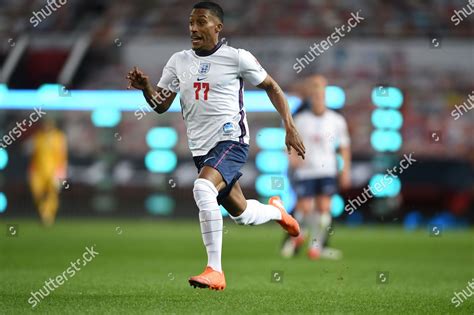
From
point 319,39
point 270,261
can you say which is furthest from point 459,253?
point 319,39

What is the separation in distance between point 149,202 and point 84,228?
420cm

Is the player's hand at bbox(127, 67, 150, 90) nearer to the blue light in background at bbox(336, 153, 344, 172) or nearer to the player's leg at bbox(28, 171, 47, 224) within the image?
the blue light in background at bbox(336, 153, 344, 172)

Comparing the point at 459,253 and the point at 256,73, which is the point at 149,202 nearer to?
the point at 459,253

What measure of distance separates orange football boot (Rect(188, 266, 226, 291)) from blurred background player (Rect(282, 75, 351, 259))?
21.2 ft

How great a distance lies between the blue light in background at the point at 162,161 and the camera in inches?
917

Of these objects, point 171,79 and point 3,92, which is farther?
point 3,92

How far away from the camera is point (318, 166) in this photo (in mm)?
14648

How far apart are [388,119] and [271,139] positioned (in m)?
3.01

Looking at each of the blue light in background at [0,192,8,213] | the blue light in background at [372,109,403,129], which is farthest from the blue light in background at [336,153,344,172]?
the blue light in background at [0,192,8,213]

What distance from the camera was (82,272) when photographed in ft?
36.3

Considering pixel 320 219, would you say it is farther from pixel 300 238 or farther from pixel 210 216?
pixel 210 216

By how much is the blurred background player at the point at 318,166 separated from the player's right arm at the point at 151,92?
19.6 ft

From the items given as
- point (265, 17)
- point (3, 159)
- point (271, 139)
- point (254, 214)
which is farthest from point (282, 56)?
point (254, 214)

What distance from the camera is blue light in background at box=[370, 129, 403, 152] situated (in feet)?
68.6
